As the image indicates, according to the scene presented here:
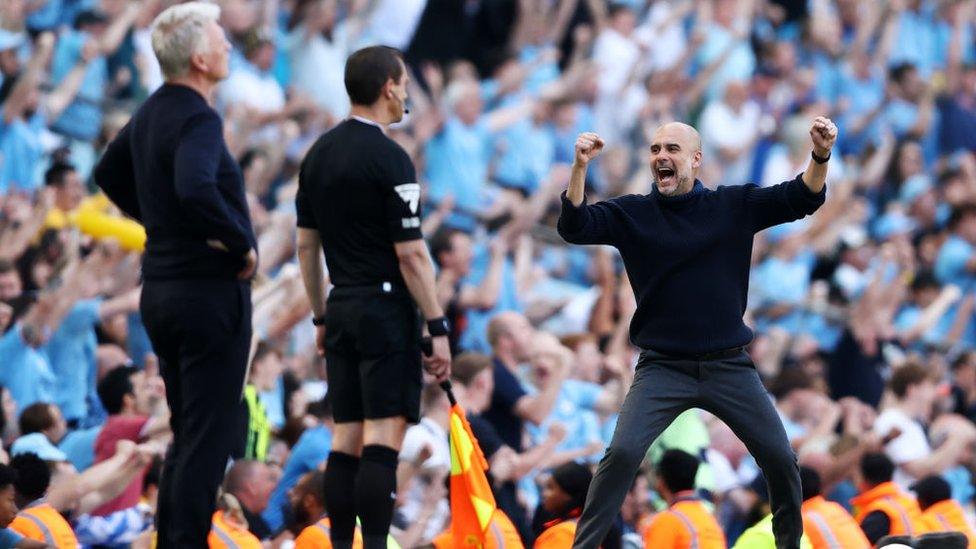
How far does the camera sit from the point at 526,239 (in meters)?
15.2

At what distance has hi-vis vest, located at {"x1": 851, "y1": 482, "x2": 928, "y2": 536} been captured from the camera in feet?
31.2

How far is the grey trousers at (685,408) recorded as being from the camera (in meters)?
7.18

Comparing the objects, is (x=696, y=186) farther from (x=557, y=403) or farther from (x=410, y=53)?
(x=410, y=53)

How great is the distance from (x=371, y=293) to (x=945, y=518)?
422 centimetres

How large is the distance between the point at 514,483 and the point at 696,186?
10.8 ft

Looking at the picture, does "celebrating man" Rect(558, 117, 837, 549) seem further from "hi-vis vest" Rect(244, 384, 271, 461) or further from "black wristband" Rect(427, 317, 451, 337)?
"hi-vis vest" Rect(244, 384, 271, 461)

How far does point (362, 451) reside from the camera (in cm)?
707

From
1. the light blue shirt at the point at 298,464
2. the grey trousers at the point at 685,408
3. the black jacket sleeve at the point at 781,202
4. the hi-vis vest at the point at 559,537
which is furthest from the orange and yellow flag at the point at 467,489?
the light blue shirt at the point at 298,464

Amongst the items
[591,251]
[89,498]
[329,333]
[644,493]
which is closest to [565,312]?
[591,251]

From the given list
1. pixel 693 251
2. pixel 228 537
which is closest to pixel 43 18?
pixel 228 537

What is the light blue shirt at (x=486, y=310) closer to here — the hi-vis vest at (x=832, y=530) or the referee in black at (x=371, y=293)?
the hi-vis vest at (x=832, y=530)

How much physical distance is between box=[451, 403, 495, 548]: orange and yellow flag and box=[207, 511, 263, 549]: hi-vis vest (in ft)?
3.09

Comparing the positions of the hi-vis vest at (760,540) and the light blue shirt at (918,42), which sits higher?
the light blue shirt at (918,42)

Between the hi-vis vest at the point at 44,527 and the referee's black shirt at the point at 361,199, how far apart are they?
175cm
